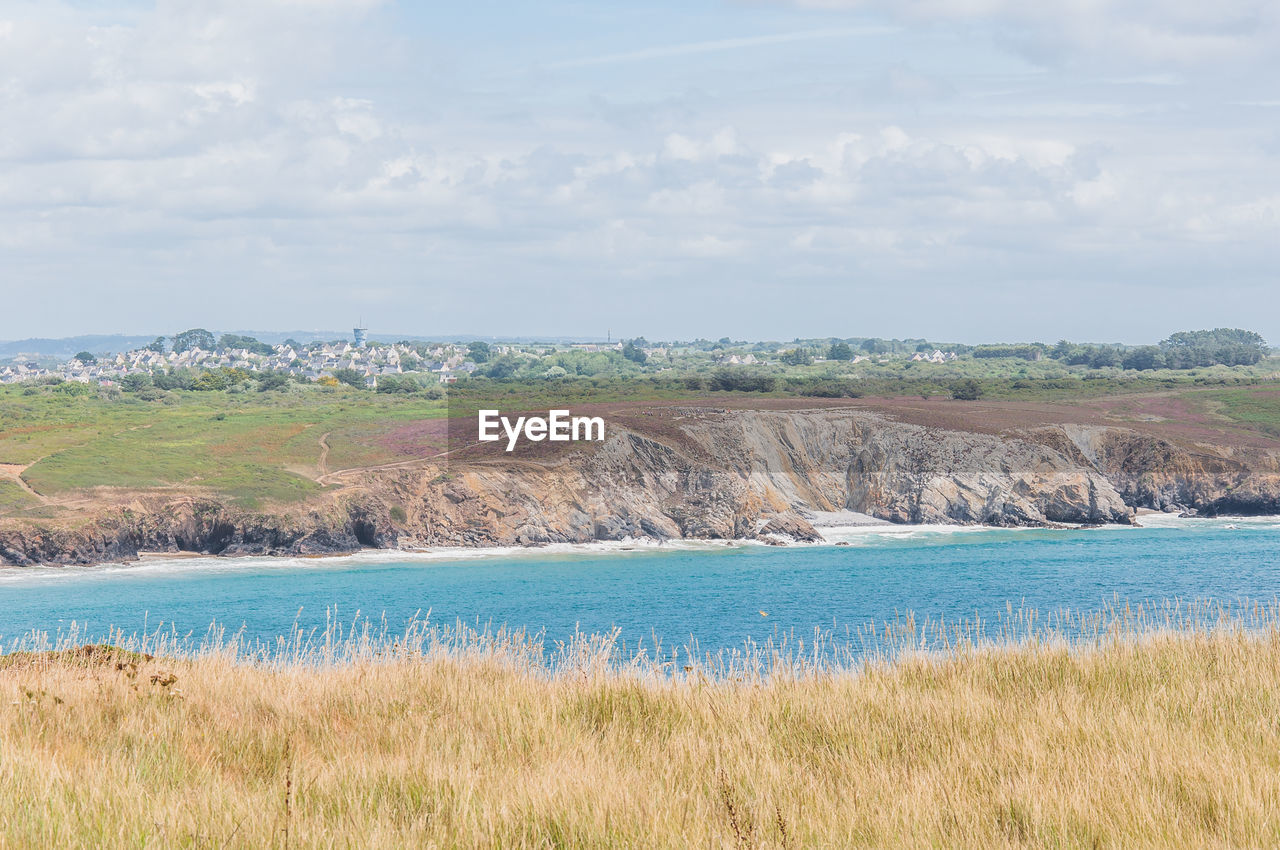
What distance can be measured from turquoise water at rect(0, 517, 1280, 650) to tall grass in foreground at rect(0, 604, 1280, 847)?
73.5 feet

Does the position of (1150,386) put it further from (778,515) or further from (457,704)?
(457,704)

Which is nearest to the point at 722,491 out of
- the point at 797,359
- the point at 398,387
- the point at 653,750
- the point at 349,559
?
the point at 349,559

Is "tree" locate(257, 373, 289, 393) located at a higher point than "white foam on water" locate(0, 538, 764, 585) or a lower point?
higher

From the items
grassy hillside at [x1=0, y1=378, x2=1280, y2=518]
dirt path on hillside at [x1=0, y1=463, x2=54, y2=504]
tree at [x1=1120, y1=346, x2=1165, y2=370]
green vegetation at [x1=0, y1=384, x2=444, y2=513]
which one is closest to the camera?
dirt path on hillside at [x1=0, y1=463, x2=54, y2=504]

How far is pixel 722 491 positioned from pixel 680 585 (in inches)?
687

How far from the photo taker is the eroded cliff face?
5456cm

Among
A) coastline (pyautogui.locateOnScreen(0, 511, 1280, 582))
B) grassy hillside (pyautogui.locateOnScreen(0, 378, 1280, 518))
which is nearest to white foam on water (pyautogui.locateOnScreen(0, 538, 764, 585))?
coastline (pyautogui.locateOnScreen(0, 511, 1280, 582))

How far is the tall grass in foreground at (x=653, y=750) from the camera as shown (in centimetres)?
502

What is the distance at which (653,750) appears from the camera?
6730 millimetres

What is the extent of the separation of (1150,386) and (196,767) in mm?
109715

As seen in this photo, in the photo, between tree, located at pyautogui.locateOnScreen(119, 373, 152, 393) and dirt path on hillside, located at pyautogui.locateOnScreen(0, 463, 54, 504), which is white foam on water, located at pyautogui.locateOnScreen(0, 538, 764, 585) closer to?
dirt path on hillside, located at pyautogui.locateOnScreen(0, 463, 54, 504)

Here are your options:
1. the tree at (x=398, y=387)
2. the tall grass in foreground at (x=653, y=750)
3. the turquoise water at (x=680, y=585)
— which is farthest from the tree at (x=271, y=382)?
the tall grass in foreground at (x=653, y=750)

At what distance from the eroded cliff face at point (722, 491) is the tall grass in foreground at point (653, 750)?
156 ft

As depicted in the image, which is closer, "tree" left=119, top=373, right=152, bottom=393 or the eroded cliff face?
the eroded cliff face
